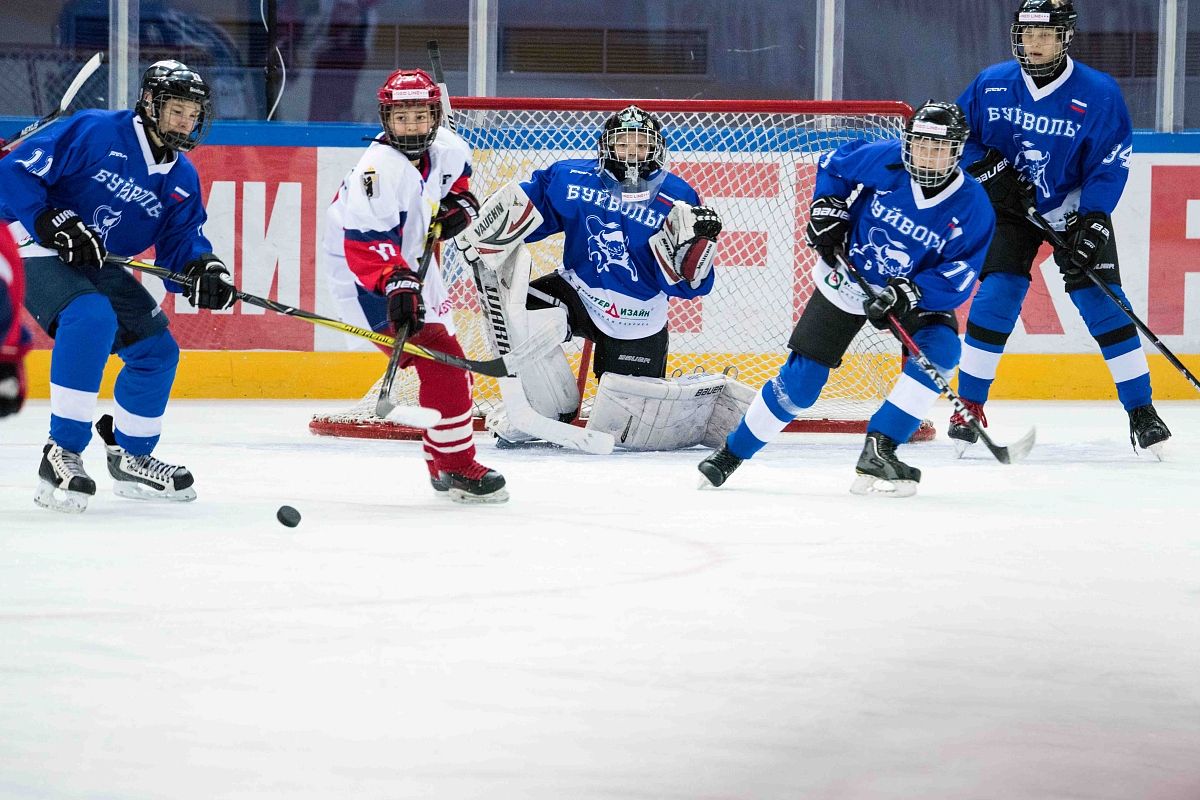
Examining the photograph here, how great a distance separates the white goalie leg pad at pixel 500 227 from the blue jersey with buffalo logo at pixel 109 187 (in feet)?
3.37

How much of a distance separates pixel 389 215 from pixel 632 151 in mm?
1101

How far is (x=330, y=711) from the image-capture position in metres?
1.62

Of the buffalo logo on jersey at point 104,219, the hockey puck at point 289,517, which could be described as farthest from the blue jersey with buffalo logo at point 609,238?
the hockey puck at point 289,517

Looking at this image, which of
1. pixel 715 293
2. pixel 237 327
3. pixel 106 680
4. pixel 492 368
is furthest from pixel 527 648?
pixel 237 327

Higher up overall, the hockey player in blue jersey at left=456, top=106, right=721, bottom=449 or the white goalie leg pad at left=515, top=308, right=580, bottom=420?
the hockey player in blue jersey at left=456, top=106, right=721, bottom=449

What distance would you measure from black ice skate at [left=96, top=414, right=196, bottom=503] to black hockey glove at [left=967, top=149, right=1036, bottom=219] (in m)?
2.25

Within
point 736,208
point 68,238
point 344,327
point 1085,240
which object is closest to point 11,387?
point 68,238

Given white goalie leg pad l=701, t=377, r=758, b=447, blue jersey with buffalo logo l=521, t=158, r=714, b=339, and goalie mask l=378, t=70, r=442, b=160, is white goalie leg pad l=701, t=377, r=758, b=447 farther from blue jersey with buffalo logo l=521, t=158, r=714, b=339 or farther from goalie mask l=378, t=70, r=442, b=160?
goalie mask l=378, t=70, r=442, b=160

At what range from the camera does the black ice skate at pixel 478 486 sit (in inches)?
132

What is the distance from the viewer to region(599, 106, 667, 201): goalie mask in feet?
14.0

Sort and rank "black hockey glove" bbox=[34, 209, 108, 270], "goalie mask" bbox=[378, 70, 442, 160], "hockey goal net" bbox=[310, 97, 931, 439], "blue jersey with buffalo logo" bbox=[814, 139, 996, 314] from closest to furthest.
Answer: "black hockey glove" bbox=[34, 209, 108, 270]
"goalie mask" bbox=[378, 70, 442, 160]
"blue jersey with buffalo logo" bbox=[814, 139, 996, 314]
"hockey goal net" bbox=[310, 97, 931, 439]

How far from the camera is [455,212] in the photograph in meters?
3.48

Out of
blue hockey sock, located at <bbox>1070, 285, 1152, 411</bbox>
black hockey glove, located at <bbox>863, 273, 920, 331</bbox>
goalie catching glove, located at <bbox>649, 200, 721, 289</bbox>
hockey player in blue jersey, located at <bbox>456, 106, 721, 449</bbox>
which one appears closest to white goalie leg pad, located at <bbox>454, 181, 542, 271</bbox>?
hockey player in blue jersey, located at <bbox>456, 106, 721, 449</bbox>

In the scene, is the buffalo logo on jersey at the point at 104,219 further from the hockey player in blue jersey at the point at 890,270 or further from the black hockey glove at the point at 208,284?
the hockey player in blue jersey at the point at 890,270
